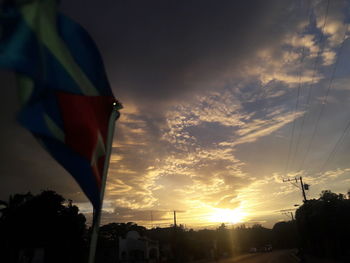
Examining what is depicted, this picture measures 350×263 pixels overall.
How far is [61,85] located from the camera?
161 inches

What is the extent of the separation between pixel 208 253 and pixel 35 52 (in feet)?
272

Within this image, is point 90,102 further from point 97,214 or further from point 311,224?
point 311,224

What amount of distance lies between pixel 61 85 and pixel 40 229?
3508 centimetres

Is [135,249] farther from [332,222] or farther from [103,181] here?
[103,181]

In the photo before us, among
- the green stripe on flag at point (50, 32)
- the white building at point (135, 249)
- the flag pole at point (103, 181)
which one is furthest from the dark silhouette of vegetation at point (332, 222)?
the green stripe on flag at point (50, 32)

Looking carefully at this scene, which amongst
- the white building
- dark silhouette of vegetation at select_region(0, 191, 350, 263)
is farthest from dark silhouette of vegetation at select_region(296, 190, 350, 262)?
the white building

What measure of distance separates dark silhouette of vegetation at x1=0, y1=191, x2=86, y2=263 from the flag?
112ft

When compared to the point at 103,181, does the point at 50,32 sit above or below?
above

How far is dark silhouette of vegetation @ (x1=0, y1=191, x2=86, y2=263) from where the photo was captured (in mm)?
33281

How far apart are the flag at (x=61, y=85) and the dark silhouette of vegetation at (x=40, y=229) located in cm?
3423

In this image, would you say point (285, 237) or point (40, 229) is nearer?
point (40, 229)

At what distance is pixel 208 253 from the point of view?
79.0 m

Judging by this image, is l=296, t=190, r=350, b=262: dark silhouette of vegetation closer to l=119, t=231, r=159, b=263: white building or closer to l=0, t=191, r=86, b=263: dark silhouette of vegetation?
l=119, t=231, r=159, b=263: white building

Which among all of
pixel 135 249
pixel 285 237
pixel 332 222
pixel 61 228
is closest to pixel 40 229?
pixel 61 228
